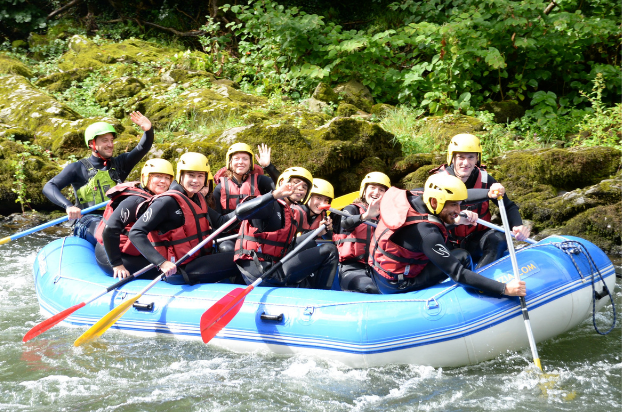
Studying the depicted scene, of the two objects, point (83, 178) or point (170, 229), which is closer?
point (170, 229)

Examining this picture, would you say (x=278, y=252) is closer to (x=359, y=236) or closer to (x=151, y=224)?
(x=359, y=236)

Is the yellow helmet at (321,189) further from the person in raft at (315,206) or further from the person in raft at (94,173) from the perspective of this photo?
the person in raft at (94,173)

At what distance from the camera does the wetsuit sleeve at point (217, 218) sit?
500 cm

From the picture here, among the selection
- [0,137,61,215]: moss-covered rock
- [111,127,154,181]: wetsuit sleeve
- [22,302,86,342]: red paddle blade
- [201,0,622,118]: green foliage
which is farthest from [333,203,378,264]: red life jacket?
[0,137,61,215]: moss-covered rock

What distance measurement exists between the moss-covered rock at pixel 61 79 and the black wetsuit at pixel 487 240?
9.19m

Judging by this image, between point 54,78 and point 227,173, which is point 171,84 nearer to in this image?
point 54,78

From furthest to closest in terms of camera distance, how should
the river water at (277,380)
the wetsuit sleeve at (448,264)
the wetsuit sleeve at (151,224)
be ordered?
the wetsuit sleeve at (151,224), the wetsuit sleeve at (448,264), the river water at (277,380)

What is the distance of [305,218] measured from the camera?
16.4 ft

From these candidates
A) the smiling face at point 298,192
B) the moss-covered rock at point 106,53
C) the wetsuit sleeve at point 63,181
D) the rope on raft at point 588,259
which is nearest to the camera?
the rope on raft at point 588,259

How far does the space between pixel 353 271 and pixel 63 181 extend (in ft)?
9.64

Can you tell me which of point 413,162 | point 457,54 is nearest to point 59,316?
point 413,162

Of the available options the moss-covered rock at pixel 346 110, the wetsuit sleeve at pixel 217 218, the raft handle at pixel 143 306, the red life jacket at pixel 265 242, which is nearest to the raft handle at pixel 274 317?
the red life jacket at pixel 265 242

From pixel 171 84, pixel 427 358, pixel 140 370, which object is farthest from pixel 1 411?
pixel 171 84

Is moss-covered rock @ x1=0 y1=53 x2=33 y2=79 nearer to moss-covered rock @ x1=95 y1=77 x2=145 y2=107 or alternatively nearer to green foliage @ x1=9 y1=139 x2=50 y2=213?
moss-covered rock @ x1=95 y1=77 x2=145 y2=107
